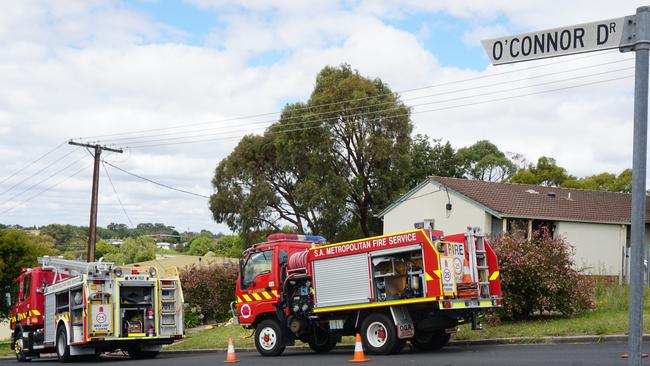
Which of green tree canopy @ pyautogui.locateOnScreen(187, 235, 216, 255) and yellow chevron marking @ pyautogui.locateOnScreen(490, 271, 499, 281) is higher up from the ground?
yellow chevron marking @ pyautogui.locateOnScreen(490, 271, 499, 281)

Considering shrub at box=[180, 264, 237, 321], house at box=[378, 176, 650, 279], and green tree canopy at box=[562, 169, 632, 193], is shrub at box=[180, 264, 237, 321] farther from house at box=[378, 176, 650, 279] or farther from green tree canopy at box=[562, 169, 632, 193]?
green tree canopy at box=[562, 169, 632, 193]

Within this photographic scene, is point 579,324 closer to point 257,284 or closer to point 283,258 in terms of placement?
point 283,258

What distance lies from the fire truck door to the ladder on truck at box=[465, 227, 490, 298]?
500 centimetres

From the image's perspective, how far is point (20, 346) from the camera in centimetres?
2442

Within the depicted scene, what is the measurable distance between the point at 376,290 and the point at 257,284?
152 inches

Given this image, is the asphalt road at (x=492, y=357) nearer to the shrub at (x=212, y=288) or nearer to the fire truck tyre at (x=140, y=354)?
the fire truck tyre at (x=140, y=354)

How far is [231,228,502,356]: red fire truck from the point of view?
16.0 metres

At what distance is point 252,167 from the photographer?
51531 millimetres

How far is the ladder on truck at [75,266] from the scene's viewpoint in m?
21.1

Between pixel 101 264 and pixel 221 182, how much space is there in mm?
31686

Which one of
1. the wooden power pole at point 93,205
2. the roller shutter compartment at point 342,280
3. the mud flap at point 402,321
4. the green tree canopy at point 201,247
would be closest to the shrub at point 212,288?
the wooden power pole at point 93,205

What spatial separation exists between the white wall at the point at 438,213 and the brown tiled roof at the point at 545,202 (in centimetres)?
53

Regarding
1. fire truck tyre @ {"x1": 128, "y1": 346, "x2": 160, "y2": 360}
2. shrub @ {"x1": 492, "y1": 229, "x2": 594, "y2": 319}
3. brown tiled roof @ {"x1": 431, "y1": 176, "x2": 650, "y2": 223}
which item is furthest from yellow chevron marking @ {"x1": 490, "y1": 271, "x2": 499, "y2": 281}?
brown tiled roof @ {"x1": 431, "y1": 176, "x2": 650, "y2": 223}

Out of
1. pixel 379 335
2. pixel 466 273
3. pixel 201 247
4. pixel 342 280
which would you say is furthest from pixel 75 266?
pixel 201 247
